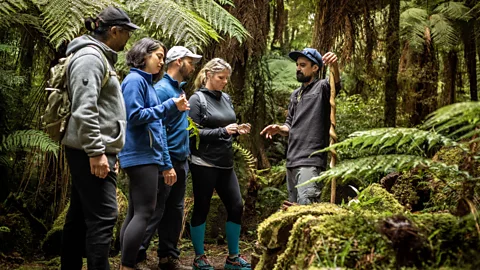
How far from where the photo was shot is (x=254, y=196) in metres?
7.55

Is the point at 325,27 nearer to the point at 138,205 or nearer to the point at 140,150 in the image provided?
the point at 140,150

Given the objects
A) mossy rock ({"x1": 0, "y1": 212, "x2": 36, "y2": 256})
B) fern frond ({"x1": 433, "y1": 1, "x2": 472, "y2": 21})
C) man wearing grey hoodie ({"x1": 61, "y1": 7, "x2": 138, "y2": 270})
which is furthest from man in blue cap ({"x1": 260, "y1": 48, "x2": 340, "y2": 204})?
fern frond ({"x1": 433, "y1": 1, "x2": 472, "y2": 21})

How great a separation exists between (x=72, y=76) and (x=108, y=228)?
0.93 metres

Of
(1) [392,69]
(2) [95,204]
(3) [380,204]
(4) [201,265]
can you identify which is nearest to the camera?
(3) [380,204]

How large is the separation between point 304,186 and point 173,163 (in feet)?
3.61

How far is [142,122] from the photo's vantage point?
3967 mm

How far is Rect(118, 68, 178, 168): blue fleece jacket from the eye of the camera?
3975 mm

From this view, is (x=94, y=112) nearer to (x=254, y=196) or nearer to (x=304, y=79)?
(x=304, y=79)

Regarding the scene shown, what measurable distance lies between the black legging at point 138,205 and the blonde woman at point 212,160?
1038 millimetres

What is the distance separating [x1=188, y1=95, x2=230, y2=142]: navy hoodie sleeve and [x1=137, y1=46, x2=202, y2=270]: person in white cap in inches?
8.4

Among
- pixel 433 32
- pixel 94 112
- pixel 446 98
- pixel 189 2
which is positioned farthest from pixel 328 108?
pixel 446 98

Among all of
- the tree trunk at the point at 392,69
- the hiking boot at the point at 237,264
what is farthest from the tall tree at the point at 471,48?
the hiking boot at the point at 237,264

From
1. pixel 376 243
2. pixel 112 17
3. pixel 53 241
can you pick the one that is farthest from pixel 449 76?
pixel 376 243

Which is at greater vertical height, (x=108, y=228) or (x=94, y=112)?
(x=94, y=112)
